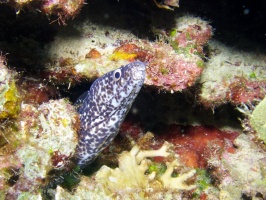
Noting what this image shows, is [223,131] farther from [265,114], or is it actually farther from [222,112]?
[265,114]

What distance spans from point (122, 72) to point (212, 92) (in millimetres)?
2166

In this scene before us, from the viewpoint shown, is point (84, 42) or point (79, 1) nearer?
point (79, 1)

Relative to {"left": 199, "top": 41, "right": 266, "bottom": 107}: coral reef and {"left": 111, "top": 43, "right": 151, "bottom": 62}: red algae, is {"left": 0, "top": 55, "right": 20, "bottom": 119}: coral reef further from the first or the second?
{"left": 199, "top": 41, "right": 266, "bottom": 107}: coral reef

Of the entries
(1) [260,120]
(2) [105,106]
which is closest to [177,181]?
(1) [260,120]

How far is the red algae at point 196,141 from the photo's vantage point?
5.50m

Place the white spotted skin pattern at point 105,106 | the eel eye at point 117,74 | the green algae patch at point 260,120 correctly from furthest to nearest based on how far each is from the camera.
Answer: the green algae patch at point 260,120, the eel eye at point 117,74, the white spotted skin pattern at point 105,106

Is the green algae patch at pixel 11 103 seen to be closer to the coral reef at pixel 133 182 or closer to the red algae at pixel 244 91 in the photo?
the coral reef at pixel 133 182

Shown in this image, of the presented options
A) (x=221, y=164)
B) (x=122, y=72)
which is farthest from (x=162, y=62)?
(x=221, y=164)

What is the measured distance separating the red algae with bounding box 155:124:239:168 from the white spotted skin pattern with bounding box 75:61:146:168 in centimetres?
171

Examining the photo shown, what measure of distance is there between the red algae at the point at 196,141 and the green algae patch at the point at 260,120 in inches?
44.3

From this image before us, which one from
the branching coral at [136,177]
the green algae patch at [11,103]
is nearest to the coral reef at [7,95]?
the green algae patch at [11,103]

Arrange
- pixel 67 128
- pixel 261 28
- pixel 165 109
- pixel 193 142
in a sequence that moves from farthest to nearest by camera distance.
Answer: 1. pixel 261 28
2. pixel 165 109
3. pixel 193 142
4. pixel 67 128

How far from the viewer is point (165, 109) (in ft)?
20.5

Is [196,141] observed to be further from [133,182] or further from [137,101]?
[133,182]
